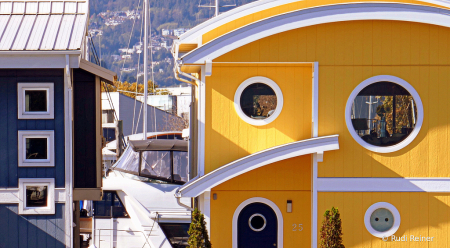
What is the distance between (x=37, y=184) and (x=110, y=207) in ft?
15.6

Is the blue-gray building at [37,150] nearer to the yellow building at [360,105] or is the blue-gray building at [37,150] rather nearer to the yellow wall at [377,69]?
the yellow building at [360,105]

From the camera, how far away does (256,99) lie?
11.8m

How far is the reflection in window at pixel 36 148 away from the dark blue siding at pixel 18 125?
9.0 inches

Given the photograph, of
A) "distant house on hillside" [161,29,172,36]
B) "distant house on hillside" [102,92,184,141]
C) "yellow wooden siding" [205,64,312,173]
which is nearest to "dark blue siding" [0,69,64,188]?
"yellow wooden siding" [205,64,312,173]

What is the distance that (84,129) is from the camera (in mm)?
11961

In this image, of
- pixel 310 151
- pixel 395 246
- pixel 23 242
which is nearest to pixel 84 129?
pixel 23 242

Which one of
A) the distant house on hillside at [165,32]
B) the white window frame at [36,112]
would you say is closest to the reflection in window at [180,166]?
the white window frame at [36,112]

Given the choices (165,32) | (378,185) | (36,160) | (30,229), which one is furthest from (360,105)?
(165,32)

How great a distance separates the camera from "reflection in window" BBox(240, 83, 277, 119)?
11812 mm

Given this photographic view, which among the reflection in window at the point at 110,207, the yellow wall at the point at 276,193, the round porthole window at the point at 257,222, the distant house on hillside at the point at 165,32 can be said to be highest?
the distant house on hillside at the point at 165,32

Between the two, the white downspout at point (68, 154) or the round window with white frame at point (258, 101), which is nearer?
the white downspout at point (68, 154)

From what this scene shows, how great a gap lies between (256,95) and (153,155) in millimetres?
6348

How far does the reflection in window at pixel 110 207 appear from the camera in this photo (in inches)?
624

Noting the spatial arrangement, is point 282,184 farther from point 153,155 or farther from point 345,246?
point 153,155
